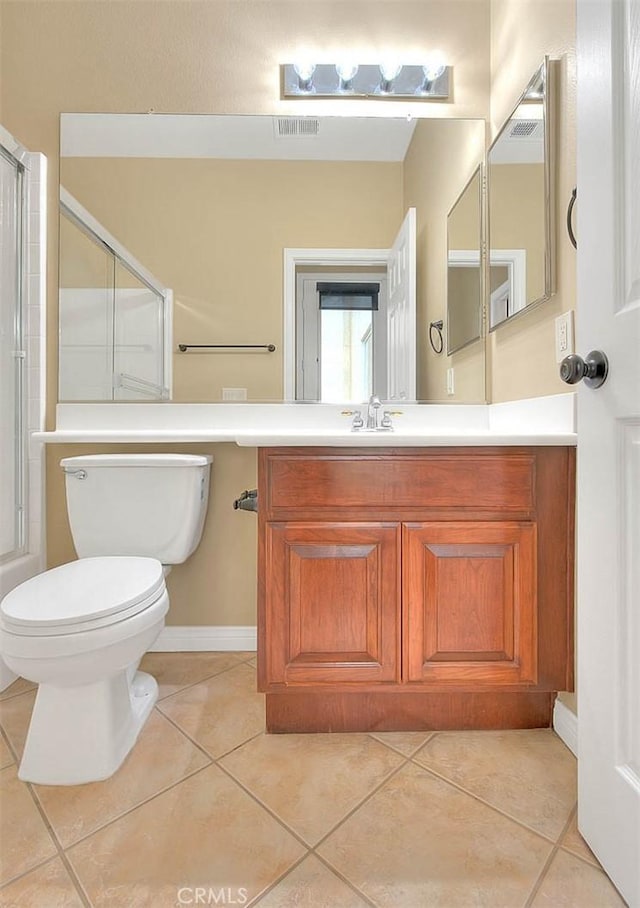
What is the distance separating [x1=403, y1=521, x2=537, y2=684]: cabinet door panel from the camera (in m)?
1.21

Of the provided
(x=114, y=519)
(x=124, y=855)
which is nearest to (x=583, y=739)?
(x=124, y=855)

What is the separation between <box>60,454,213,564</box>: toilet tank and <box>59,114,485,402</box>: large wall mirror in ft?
1.13

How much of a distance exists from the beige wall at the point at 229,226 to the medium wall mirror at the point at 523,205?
37cm

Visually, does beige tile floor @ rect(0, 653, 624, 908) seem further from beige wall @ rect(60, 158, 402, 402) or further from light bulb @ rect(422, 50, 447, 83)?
light bulb @ rect(422, 50, 447, 83)

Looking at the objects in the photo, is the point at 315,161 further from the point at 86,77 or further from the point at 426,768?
the point at 426,768

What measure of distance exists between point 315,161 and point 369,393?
90 centimetres

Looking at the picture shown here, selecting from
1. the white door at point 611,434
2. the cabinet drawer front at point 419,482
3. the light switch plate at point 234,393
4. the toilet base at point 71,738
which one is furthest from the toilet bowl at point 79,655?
the white door at point 611,434

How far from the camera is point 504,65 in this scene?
5.47ft

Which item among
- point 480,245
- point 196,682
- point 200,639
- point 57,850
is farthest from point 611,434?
point 200,639

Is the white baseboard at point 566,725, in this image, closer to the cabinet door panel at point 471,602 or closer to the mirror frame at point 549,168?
the cabinet door panel at point 471,602

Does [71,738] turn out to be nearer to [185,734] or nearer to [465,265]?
[185,734]

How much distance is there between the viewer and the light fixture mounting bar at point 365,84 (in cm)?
177

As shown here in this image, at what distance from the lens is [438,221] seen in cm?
180

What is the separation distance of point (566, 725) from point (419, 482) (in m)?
0.77
